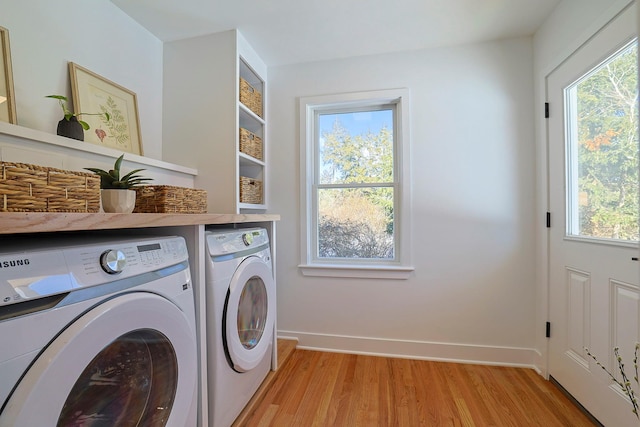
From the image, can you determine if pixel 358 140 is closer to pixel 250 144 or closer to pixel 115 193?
pixel 250 144

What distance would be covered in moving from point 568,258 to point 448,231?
674mm

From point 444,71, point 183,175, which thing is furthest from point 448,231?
point 183,175

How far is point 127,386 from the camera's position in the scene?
75 centimetres

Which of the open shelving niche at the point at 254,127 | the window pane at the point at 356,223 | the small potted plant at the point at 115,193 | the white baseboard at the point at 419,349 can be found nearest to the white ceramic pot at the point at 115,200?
the small potted plant at the point at 115,193

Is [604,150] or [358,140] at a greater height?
[358,140]

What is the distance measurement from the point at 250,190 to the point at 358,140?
38.3 inches

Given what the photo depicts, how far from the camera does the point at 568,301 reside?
5.24ft

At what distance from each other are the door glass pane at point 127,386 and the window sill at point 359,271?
1.41 metres

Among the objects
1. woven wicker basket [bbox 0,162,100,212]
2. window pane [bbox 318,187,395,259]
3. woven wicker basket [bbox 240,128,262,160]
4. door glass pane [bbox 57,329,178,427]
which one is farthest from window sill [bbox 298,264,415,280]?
woven wicker basket [bbox 0,162,100,212]

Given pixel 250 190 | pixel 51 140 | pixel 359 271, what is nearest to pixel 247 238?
pixel 250 190

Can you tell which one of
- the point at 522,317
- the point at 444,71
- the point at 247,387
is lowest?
the point at 247,387

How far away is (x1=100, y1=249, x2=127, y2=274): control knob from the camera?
2.17 ft

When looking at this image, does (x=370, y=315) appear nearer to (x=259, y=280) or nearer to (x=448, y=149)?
(x=259, y=280)

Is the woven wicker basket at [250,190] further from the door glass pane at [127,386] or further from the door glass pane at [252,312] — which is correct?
the door glass pane at [127,386]
